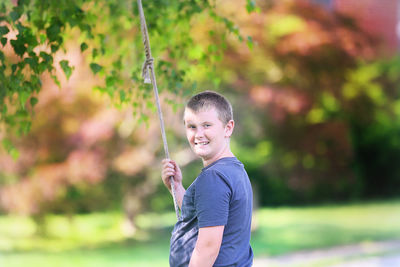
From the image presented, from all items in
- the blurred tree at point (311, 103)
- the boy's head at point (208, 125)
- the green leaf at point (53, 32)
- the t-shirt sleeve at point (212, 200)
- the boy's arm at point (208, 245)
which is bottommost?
the boy's arm at point (208, 245)

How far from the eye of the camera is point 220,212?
5.53ft

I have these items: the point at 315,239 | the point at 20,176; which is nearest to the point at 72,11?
the point at 20,176

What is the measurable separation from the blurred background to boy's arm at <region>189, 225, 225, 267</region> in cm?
348

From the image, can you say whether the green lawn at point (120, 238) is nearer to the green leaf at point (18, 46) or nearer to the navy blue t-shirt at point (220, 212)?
the green leaf at point (18, 46)

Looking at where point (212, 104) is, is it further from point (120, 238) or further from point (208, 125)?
point (120, 238)

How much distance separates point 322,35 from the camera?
277 inches

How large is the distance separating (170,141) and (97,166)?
1259 mm

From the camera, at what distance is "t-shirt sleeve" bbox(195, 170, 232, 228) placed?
1.68 m

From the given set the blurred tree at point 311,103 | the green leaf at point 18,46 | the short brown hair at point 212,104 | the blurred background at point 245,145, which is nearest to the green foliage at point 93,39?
the green leaf at point 18,46

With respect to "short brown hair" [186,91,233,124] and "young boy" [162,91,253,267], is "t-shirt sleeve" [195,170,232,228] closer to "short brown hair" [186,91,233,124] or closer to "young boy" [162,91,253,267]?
"young boy" [162,91,253,267]

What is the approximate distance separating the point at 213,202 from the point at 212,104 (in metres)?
0.35

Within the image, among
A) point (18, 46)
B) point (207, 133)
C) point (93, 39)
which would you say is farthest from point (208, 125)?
point (93, 39)

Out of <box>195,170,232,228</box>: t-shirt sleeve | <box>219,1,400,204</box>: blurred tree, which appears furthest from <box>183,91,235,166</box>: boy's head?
<box>219,1,400,204</box>: blurred tree

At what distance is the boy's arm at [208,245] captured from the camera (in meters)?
1.68
